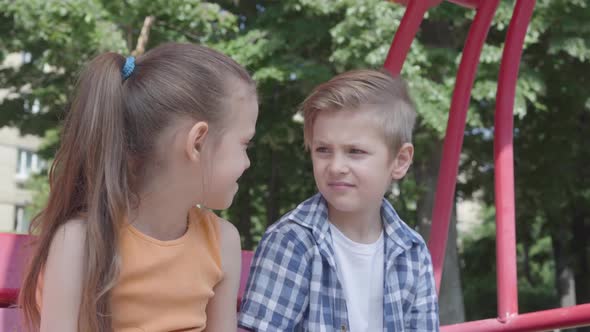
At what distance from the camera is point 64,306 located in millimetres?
1361

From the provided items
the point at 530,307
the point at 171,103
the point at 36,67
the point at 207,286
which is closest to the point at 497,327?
the point at 207,286

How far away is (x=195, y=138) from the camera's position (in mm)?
1462

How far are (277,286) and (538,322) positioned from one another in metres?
0.80

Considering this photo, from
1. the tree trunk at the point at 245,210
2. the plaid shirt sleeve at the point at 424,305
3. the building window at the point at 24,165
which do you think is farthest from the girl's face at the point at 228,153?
the building window at the point at 24,165

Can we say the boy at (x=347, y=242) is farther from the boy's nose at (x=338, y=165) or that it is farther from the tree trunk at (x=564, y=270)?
the tree trunk at (x=564, y=270)

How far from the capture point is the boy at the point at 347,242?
1.78 meters

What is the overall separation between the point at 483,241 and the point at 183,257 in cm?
1468

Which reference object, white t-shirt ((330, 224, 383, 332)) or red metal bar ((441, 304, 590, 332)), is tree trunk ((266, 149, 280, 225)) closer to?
red metal bar ((441, 304, 590, 332))

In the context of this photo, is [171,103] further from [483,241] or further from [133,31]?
[483,241]

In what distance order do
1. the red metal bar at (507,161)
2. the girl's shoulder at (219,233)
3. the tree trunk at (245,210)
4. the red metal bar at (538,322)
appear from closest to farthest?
the girl's shoulder at (219,233) < the red metal bar at (538,322) < the red metal bar at (507,161) < the tree trunk at (245,210)

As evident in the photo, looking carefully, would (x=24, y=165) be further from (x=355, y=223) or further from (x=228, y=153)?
(x=228, y=153)

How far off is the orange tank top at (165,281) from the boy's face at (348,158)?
1.11ft

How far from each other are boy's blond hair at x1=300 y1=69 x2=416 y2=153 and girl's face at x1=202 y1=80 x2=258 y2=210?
0.32 meters

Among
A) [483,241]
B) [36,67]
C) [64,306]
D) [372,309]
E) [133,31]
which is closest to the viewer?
[64,306]
